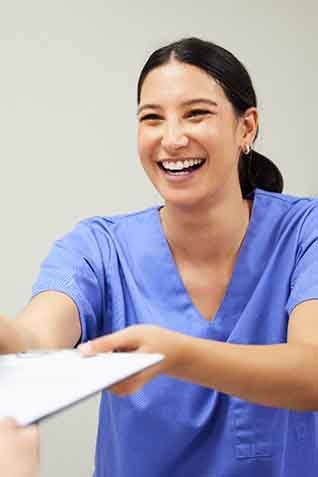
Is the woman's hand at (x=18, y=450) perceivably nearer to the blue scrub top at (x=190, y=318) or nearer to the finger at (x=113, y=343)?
the finger at (x=113, y=343)

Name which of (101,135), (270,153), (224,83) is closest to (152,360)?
(224,83)

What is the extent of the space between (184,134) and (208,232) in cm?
15

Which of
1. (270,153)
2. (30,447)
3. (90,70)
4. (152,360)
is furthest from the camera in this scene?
(270,153)

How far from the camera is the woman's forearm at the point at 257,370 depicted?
77 cm

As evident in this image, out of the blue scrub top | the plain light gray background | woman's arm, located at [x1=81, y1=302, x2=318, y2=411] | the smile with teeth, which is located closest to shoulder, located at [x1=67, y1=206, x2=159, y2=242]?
the blue scrub top

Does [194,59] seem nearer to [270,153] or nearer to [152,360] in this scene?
[152,360]

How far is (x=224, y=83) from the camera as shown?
3.39 ft

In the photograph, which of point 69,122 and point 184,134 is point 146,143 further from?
point 69,122

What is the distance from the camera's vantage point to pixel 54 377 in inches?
23.2

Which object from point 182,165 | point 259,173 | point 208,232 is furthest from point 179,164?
point 259,173

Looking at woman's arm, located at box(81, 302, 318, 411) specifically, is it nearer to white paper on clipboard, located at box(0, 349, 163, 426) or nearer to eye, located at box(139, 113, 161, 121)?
white paper on clipboard, located at box(0, 349, 163, 426)

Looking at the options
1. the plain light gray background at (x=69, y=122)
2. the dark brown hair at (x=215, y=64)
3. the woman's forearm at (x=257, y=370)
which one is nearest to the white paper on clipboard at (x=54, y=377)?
the woman's forearm at (x=257, y=370)

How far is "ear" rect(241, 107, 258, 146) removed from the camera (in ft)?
3.56

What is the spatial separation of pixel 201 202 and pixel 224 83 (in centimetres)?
17
